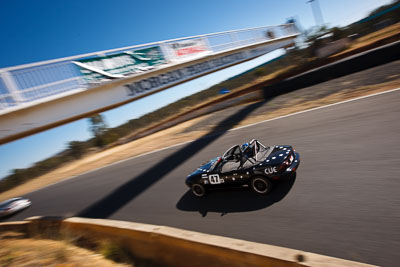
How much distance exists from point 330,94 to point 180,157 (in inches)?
296

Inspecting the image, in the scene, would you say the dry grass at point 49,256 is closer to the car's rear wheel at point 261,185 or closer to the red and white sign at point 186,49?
the car's rear wheel at point 261,185

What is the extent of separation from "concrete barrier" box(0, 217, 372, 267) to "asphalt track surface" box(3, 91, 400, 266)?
1225 mm

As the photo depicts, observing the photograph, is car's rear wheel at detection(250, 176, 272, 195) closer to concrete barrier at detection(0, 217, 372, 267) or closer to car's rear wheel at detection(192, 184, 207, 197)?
car's rear wheel at detection(192, 184, 207, 197)

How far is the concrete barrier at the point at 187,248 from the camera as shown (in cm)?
255

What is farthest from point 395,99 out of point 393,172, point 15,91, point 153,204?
point 15,91

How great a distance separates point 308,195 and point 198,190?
2.67 metres

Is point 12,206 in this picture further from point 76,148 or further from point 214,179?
point 76,148

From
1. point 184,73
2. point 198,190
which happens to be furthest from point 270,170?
point 184,73

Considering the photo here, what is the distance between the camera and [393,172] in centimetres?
459

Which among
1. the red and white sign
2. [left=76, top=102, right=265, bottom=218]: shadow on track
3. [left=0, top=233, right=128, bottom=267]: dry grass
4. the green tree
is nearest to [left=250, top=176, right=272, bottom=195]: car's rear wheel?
[left=0, top=233, right=128, bottom=267]: dry grass

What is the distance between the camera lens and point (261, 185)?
5.33 metres

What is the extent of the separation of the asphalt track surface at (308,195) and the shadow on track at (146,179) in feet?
0.20

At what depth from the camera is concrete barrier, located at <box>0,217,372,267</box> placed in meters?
2.55

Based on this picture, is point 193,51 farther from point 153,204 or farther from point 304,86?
point 153,204
